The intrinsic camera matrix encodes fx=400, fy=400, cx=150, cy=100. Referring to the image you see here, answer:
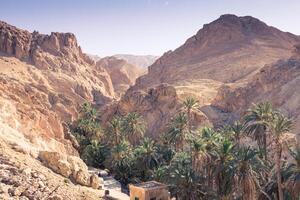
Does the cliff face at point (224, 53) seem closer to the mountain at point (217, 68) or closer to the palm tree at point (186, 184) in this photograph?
the mountain at point (217, 68)

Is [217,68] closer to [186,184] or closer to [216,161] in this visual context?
[186,184]

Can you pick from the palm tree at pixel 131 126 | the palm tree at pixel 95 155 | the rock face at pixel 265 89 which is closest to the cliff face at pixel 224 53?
the rock face at pixel 265 89

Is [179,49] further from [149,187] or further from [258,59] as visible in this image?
[149,187]

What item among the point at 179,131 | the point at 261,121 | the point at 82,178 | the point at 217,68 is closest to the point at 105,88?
the point at 217,68

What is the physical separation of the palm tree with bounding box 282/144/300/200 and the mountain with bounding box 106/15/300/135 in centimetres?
4177

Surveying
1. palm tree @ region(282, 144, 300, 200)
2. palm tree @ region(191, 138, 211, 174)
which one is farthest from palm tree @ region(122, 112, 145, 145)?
palm tree @ region(282, 144, 300, 200)

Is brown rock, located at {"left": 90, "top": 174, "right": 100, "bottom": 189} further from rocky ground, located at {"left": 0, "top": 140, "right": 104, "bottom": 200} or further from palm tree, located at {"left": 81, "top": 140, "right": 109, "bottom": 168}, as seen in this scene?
palm tree, located at {"left": 81, "top": 140, "right": 109, "bottom": 168}

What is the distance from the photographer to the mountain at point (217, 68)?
9294cm

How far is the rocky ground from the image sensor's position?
87.6ft

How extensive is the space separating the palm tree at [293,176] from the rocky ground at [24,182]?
18.0 metres

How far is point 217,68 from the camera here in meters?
137

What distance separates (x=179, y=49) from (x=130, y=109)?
73341 millimetres

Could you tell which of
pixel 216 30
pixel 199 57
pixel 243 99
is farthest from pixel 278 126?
pixel 216 30

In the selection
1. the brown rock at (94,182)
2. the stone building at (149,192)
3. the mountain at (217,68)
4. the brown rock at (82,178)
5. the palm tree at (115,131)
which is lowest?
the stone building at (149,192)
